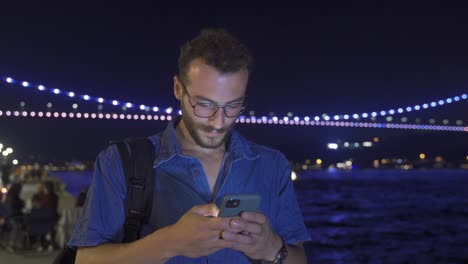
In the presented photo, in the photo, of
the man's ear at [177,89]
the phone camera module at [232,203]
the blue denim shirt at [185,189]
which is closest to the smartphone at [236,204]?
the phone camera module at [232,203]

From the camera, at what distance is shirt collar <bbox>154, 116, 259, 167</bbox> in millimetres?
1639

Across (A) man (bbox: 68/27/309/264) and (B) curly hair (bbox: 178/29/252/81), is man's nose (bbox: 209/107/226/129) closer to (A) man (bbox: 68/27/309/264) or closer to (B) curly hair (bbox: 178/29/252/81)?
(A) man (bbox: 68/27/309/264)

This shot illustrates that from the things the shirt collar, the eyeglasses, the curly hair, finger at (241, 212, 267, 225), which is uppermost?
the curly hair

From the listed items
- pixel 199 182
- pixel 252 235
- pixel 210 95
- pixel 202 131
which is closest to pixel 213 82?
pixel 210 95

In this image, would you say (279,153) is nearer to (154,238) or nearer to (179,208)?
(179,208)

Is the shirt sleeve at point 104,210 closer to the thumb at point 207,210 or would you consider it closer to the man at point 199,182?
the man at point 199,182

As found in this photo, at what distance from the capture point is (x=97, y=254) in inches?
59.7

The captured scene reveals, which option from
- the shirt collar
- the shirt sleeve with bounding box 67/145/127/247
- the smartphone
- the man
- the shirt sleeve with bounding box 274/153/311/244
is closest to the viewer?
the smartphone

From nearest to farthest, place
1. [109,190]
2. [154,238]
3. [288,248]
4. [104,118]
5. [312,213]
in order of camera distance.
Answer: [154,238] < [109,190] < [288,248] < [312,213] < [104,118]

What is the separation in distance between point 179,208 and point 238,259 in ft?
0.68

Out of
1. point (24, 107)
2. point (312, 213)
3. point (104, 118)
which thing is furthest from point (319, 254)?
point (24, 107)

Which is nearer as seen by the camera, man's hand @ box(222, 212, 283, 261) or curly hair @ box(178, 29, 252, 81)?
man's hand @ box(222, 212, 283, 261)

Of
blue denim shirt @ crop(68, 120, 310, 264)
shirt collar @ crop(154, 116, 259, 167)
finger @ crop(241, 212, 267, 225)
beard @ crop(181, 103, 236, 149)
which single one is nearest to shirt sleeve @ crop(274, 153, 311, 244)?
blue denim shirt @ crop(68, 120, 310, 264)

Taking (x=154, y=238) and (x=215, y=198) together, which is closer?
(x=154, y=238)
